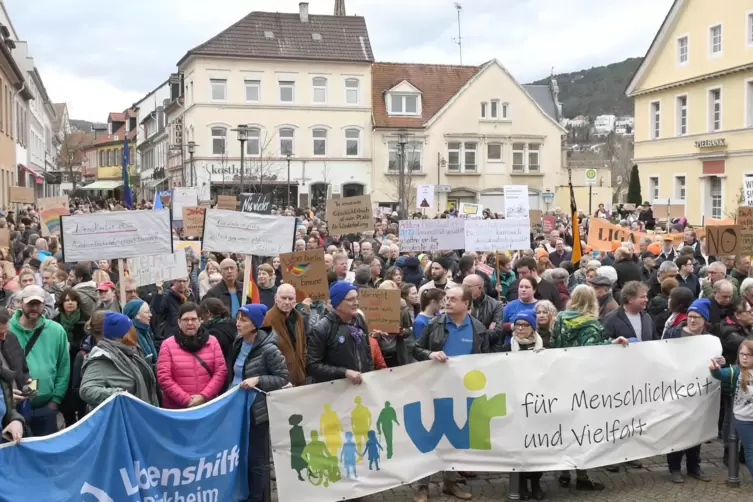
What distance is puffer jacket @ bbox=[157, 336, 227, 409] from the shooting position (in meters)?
6.46

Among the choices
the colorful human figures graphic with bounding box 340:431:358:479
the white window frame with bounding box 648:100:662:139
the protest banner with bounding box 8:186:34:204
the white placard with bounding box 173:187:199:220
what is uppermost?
the white window frame with bounding box 648:100:662:139

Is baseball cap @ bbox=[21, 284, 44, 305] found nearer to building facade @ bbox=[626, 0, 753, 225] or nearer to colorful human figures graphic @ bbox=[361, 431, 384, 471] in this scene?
colorful human figures graphic @ bbox=[361, 431, 384, 471]

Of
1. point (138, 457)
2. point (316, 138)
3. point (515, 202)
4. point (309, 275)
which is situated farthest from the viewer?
point (316, 138)

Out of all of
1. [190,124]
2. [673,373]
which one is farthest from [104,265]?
[190,124]

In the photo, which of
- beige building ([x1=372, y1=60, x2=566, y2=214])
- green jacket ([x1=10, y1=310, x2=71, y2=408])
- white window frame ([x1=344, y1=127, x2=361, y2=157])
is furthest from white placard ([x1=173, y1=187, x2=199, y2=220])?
white window frame ([x1=344, y1=127, x2=361, y2=157])

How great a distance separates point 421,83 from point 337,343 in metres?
48.7

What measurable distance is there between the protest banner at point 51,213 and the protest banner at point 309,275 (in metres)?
8.52

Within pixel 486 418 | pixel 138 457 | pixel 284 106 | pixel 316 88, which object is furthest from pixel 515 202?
pixel 316 88

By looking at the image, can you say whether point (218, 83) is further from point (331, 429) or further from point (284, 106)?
point (331, 429)

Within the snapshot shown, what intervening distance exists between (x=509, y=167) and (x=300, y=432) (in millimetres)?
48167

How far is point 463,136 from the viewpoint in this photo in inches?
2080

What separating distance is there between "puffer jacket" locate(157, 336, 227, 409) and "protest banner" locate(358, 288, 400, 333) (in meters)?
1.42

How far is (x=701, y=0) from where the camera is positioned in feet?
128

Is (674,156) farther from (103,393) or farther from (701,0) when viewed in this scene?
(103,393)
